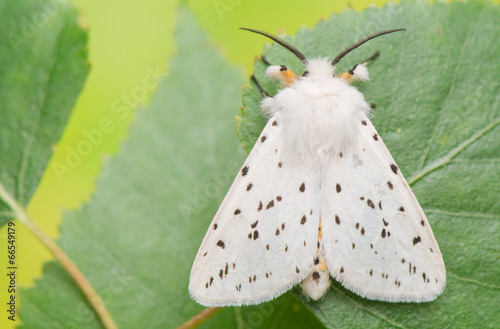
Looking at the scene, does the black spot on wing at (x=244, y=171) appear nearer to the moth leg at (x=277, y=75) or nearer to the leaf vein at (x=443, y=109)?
the moth leg at (x=277, y=75)

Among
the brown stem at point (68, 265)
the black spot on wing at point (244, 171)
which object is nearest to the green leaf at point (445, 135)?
the black spot on wing at point (244, 171)

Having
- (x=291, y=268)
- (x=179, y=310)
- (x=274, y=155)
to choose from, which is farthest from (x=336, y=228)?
(x=179, y=310)

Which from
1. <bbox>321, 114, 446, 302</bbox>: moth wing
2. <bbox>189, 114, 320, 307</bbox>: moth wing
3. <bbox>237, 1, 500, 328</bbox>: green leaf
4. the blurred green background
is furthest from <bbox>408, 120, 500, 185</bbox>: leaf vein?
the blurred green background

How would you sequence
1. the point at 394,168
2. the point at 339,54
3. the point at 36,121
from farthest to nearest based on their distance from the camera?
the point at 36,121 < the point at 339,54 < the point at 394,168

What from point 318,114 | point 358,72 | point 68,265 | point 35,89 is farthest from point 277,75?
point 68,265

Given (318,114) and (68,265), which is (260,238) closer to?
(318,114)

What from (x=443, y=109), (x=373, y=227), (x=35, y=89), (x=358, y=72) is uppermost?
(x=35, y=89)

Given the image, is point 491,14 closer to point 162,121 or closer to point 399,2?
point 399,2
